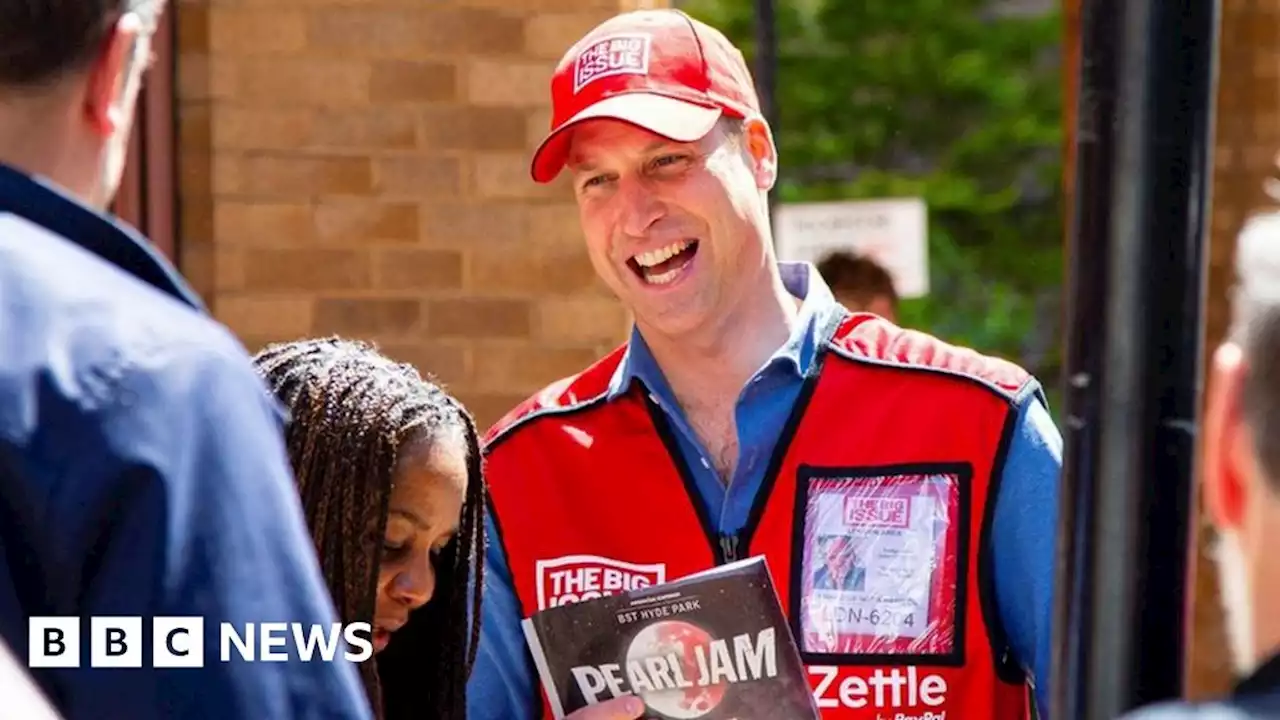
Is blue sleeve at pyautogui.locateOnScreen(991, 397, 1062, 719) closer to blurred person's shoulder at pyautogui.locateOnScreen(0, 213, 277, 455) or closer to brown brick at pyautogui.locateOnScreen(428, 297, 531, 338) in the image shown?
blurred person's shoulder at pyautogui.locateOnScreen(0, 213, 277, 455)

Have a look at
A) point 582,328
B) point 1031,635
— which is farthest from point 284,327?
point 1031,635

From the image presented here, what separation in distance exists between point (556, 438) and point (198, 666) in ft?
5.49

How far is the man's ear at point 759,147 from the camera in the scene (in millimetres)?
3582

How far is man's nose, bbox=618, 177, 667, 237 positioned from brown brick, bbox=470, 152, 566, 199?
68.1 inches

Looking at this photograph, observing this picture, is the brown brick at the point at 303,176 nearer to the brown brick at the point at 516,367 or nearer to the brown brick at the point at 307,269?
the brown brick at the point at 307,269

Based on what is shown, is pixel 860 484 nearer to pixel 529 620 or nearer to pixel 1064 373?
pixel 529 620

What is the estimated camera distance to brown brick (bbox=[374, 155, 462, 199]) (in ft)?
16.9

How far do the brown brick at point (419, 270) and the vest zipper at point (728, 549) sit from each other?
2.03 meters

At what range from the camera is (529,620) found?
3.14 meters

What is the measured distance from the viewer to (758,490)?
3262 millimetres

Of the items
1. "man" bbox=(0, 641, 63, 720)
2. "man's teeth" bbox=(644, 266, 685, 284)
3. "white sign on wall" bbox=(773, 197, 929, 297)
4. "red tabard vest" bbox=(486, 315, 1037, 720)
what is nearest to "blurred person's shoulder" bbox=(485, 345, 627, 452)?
"red tabard vest" bbox=(486, 315, 1037, 720)

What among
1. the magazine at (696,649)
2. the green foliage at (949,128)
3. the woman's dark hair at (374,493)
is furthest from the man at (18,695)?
the green foliage at (949,128)

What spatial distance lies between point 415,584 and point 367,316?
225 centimetres

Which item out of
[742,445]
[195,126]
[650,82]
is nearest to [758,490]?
[742,445]
